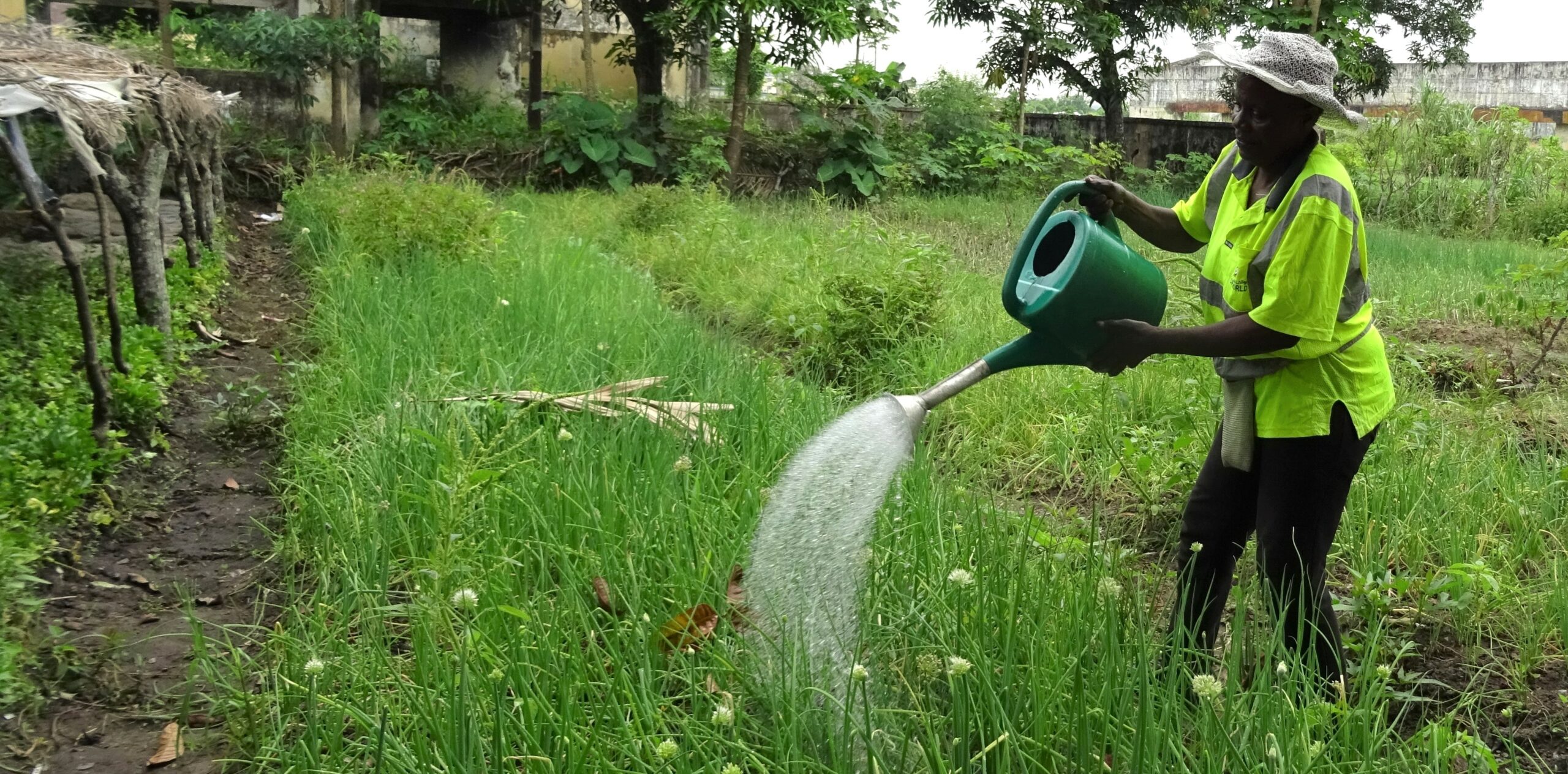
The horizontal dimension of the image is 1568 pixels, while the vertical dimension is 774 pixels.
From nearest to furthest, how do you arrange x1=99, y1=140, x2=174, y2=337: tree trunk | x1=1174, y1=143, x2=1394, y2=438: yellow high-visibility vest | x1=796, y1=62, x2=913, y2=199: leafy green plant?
x1=1174, y1=143, x2=1394, y2=438: yellow high-visibility vest → x1=99, y1=140, x2=174, y2=337: tree trunk → x1=796, y1=62, x2=913, y2=199: leafy green plant

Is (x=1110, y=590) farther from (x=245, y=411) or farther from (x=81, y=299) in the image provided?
(x=245, y=411)

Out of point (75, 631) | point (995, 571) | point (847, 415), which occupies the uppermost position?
point (847, 415)

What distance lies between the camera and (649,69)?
1312 cm

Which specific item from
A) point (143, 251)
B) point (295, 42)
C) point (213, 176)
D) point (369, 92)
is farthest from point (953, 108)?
point (143, 251)

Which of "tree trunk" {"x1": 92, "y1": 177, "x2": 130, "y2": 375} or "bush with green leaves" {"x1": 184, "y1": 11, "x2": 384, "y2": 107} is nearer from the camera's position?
"tree trunk" {"x1": 92, "y1": 177, "x2": 130, "y2": 375}

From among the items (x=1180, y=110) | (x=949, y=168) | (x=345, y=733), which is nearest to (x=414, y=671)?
(x=345, y=733)

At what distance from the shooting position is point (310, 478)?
3381mm

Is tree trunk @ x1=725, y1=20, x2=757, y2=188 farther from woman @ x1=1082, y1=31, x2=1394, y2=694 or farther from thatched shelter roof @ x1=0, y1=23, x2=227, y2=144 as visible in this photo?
woman @ x1=1082, y1=31, x2=1394, y2=694

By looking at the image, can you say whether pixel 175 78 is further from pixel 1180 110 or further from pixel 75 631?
pixel 1180 110

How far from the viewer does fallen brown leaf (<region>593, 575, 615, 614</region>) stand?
2430 millimetres

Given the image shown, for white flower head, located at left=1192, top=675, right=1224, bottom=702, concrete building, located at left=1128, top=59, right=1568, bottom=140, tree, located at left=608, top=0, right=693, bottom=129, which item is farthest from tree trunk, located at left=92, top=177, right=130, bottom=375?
concrete building, located at left=1128, top=59, right=1568, bottom=140

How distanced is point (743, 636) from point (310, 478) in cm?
169

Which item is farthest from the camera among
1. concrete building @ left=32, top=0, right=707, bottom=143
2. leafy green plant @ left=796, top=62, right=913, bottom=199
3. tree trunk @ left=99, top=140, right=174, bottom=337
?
leafy green plant @ left=796, top=62, right=913, bottom=199

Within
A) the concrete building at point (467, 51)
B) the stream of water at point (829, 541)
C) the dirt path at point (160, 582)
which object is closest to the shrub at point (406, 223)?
the dirt path at point (160, 582)
